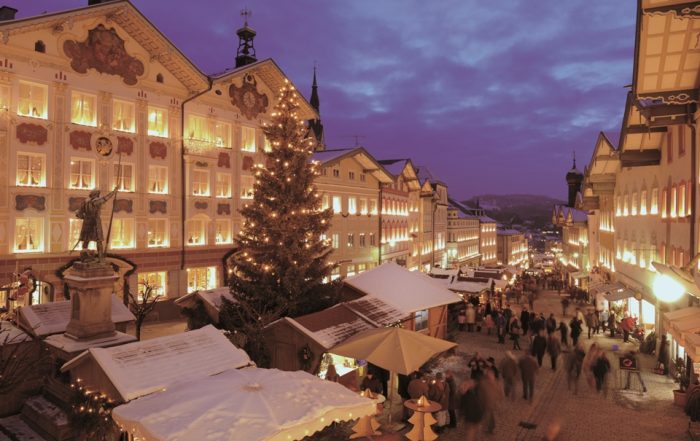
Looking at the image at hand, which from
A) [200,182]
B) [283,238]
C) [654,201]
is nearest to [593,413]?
[283,238]

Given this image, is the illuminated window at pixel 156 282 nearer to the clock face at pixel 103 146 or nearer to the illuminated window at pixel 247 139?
the clock face at pixel 103 146

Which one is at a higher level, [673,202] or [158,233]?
[673,202]

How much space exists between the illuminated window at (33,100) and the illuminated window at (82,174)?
2.25 m

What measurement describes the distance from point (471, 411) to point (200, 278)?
18873 mm

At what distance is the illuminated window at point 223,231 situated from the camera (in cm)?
2836

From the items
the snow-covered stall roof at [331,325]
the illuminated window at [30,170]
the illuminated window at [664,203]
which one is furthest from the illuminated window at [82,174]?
the illuminated window at [664,203]

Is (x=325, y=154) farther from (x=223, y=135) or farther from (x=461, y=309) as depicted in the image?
(x=461, y=309)

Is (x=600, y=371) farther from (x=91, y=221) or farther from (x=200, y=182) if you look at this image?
(x=200, y=182)

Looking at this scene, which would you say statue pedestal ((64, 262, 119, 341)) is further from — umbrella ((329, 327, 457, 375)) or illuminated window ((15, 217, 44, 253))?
illuminated window ((15, 217, 44, 253))

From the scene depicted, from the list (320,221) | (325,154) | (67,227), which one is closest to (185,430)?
(320,221)

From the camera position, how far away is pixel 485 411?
1206cm

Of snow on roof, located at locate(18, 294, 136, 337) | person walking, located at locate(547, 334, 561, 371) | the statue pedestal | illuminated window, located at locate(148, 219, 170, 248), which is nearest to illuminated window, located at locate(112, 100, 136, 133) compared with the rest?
illuminated window, located at locate(148, 219, 170, 248)

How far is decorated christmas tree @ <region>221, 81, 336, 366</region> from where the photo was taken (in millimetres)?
18422

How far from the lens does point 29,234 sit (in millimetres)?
20938
